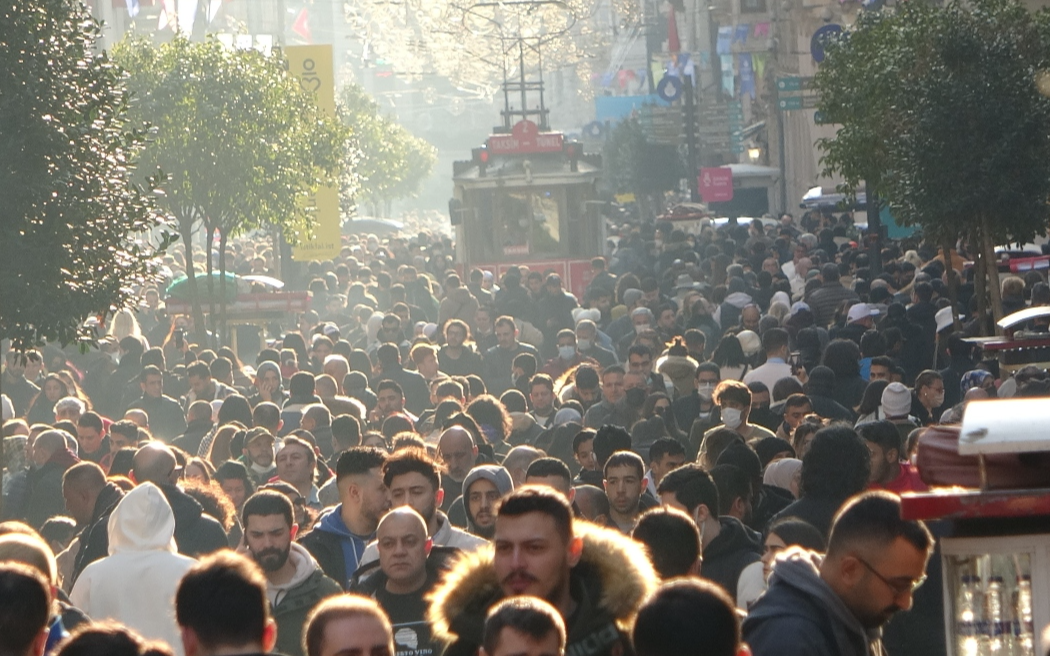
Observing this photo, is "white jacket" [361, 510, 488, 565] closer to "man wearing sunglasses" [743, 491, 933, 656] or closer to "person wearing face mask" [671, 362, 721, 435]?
"man wearing sunglasses" [743, 491, 933, 656]

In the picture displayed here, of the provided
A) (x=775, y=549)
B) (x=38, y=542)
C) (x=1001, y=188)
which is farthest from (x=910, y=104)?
(x=38, y=542)

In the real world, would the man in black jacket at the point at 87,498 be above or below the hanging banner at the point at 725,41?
below

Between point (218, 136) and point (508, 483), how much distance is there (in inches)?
699

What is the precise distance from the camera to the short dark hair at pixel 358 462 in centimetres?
791

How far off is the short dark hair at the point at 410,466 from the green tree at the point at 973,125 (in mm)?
9053

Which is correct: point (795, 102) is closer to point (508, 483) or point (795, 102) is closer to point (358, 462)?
point (508, 483)

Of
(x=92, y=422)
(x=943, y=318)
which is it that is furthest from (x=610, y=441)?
(x=943, y=318)

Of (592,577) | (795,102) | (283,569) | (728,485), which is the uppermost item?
(795,102)

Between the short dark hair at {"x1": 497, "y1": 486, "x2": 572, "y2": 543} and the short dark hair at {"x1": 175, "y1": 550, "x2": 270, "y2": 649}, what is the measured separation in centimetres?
72

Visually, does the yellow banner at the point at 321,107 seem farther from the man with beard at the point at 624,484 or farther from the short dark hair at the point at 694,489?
the short dark hair at the point at 694,489

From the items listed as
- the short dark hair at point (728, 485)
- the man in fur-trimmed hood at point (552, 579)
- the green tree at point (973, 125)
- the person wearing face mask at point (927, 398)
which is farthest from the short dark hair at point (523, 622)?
the green tree at point (973, 125)

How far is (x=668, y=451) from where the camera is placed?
31.7ft

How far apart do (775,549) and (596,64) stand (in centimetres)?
8742

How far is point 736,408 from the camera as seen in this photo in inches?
429
